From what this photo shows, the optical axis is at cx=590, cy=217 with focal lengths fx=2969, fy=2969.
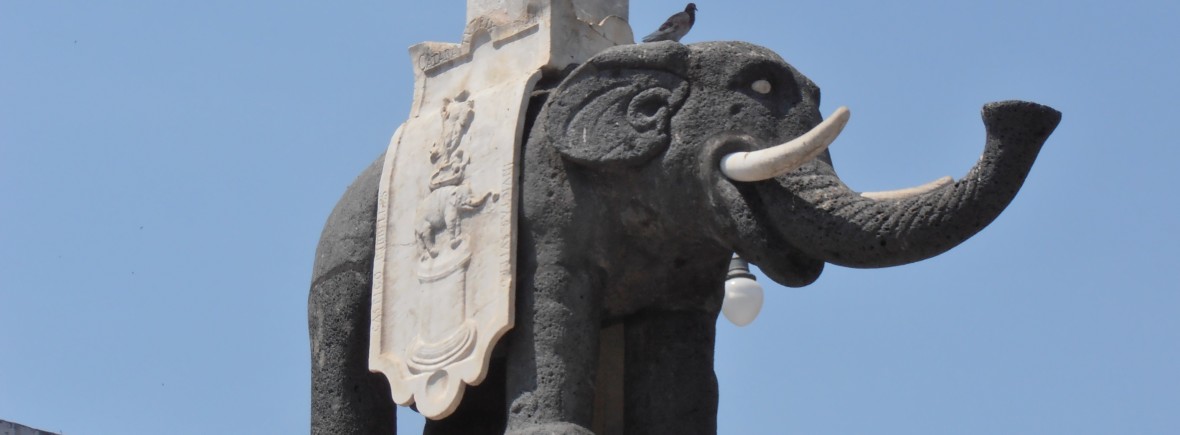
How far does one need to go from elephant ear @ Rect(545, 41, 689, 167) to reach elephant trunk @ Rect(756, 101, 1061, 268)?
48 cm

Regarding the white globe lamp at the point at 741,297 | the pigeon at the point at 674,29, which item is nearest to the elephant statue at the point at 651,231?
the pigeon at the point at 674,29

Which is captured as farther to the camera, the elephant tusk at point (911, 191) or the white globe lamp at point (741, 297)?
the white globe lamp at point (741, 297)

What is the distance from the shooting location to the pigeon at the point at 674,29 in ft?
36.9

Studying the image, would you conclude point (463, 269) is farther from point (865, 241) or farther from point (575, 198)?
point (865, 241)

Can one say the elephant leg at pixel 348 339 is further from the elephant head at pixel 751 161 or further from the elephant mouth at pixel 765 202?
the elephant mouth at pixel 765 202

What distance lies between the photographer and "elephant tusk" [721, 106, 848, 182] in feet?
30.8

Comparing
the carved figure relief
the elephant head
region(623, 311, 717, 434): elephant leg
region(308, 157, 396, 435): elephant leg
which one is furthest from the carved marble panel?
region(623, 311, 717, 434): elephant leg

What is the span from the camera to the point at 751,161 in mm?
9672

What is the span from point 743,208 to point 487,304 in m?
0.98

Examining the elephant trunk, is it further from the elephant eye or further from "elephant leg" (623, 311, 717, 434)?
"elephant leg" (623, 311, 717, 434)

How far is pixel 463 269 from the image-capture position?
401 inches

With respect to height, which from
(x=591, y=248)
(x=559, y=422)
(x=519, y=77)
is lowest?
(x=559, y=422)

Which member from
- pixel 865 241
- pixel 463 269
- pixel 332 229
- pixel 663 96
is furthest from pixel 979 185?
pixel 332 229

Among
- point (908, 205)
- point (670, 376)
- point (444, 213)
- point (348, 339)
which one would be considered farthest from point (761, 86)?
point (348, 339)
